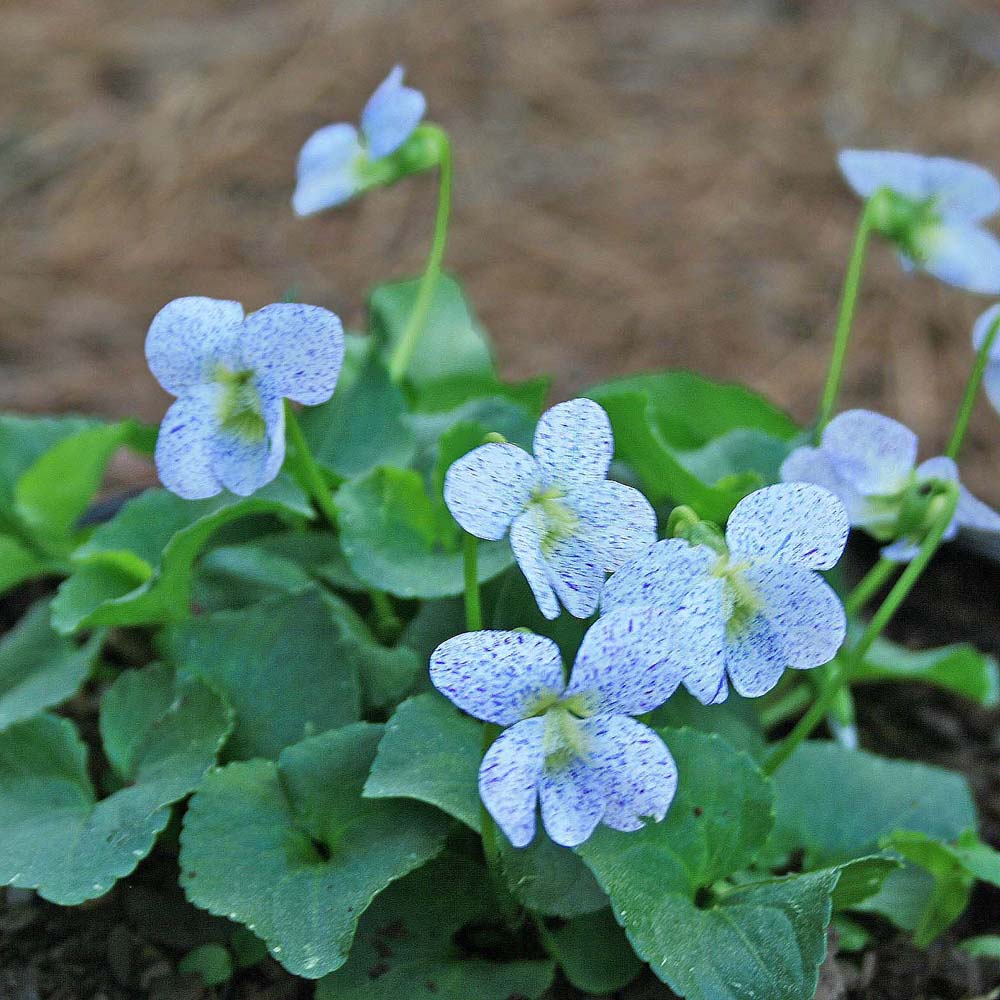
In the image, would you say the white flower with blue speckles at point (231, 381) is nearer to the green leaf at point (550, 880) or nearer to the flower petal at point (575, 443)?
the flower petal at point (575, 443)

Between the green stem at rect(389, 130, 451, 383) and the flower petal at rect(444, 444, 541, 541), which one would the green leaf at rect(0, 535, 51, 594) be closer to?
the green stem at rect(389, 130, 451, 383)

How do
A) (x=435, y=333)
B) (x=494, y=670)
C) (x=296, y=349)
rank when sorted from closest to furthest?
1. (x=494, y=670)
2. (x=296, y=349)
3. (x=435, y=333)

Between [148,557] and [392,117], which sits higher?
[392,117]

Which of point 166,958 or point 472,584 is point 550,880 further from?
point 166,958

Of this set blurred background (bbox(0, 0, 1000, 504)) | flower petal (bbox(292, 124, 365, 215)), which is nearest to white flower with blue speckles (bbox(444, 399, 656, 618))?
flower petal (bbox(292, 124, 365, 215))

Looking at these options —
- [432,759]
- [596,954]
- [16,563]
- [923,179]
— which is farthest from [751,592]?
[16,563]

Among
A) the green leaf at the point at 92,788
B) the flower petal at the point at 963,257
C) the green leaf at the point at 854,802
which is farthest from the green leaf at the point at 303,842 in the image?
the flower petal at the point at 963,257

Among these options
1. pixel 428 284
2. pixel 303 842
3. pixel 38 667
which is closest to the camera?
pixel 303 842
